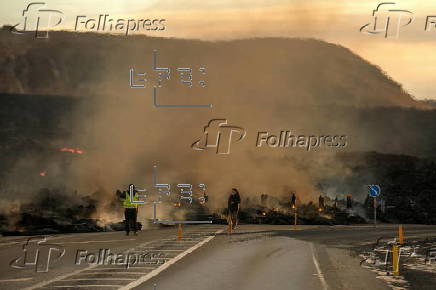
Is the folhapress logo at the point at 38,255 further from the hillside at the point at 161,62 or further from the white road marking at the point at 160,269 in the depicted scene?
the hillside at the point at 161,62

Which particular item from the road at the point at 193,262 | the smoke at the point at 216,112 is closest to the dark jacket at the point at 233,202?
the road at the point at 193,262

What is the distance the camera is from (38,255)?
2808cm

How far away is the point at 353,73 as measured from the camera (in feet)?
502

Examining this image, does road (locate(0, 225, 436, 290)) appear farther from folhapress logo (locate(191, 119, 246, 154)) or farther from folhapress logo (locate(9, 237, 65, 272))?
folhapress logo (locate(191, 119, 246, 154))

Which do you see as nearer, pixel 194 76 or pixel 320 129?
pixel 194 76

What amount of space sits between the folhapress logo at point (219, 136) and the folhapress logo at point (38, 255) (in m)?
41.5

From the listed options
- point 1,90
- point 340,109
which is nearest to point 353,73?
point 340,109

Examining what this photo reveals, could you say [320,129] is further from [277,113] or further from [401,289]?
[401,289]

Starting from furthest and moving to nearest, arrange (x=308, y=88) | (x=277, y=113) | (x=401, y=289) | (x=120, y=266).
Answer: (x=308, y=88)
(x=277, y=113)
(x=120, y=266)
(x=401, y=289)

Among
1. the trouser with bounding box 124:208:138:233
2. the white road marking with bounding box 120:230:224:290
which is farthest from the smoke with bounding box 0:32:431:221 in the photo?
the white road marking with bounding box 120:230:224:290

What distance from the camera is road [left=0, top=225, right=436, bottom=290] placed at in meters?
21.4

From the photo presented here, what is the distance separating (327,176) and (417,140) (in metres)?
70.4

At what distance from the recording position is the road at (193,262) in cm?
2142

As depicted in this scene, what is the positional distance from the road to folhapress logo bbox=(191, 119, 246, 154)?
118ft
